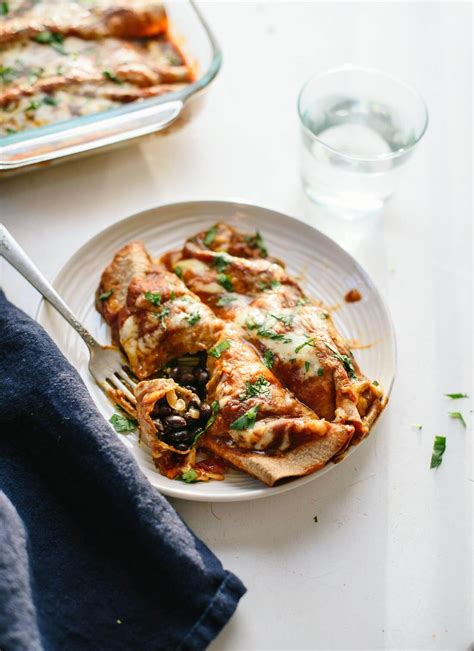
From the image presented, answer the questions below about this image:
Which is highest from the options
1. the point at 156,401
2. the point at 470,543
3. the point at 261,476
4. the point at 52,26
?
the point at 52,26

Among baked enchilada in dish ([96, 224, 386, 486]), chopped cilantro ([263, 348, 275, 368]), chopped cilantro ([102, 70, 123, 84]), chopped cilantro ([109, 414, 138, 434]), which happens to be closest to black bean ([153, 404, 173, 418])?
baked enchilada in dish ([96, 224, 386, 486])

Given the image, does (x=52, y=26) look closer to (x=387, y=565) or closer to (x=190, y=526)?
(x=190, y=526)

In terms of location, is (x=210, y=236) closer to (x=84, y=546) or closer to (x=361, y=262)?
(x=361, y=262)

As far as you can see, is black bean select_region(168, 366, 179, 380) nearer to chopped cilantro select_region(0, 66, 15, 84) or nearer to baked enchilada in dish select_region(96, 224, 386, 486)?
baked enchilada in dish select_region(96, 224, 386, 486)

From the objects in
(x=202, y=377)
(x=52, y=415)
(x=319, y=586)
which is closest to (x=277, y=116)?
(x=202, y=377)

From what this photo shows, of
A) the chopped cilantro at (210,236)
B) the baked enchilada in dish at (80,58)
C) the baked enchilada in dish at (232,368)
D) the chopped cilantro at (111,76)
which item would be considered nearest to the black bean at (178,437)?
the baked enchilada in dish at (232,368)

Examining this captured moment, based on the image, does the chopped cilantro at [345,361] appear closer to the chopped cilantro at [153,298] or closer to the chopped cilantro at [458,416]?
the chopped cilantro at [458,416]

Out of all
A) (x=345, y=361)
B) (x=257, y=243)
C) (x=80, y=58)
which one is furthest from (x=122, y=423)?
(x=80, y=58)
